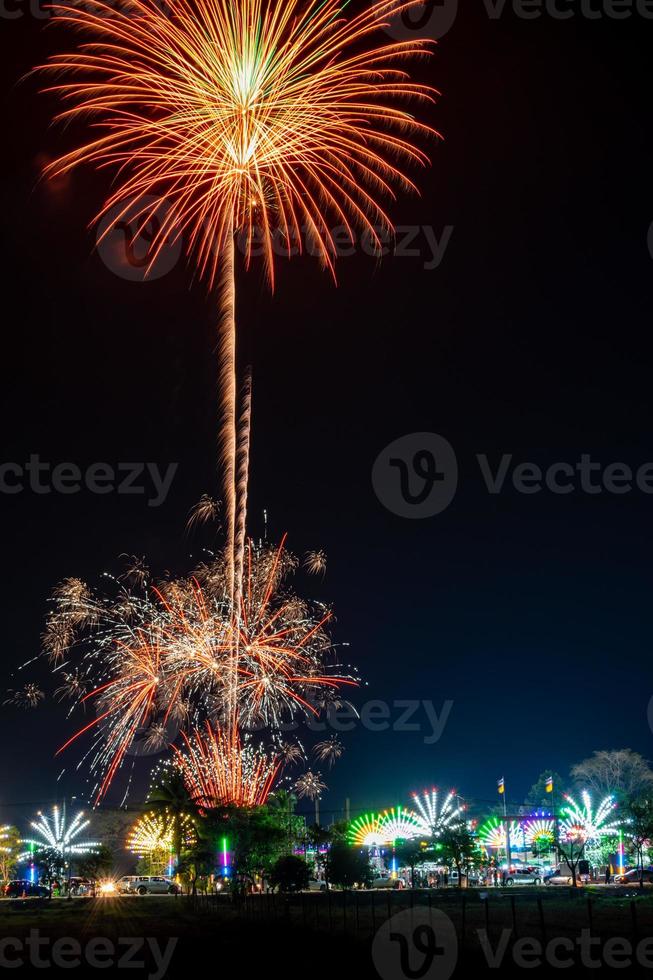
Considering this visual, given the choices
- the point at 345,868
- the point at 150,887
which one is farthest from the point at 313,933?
the point at 150,887

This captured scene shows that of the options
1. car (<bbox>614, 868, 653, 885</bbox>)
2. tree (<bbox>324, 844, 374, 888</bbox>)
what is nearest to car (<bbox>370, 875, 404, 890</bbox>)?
tree (<bbox>324, 844, 374, 888</bbox>)

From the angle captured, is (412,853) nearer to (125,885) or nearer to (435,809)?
(125,885)

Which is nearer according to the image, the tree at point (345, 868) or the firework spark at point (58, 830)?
the tree at point (345, 868)

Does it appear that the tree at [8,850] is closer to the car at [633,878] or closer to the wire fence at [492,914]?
the wire fence at [492,914]

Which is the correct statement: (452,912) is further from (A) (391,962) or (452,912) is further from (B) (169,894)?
(B) (169,894)

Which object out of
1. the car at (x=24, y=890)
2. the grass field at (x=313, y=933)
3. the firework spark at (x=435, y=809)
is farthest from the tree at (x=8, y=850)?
the grass field at (x=313, y=933)
